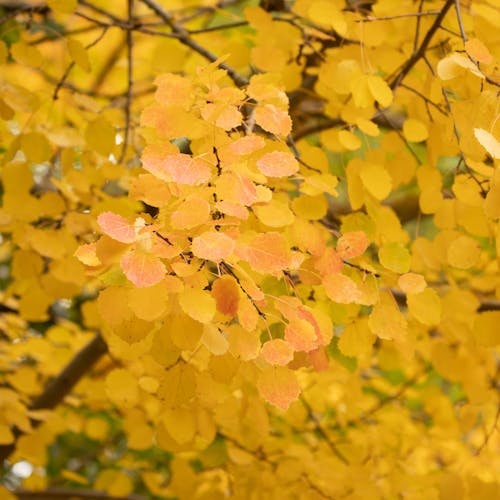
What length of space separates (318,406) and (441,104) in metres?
1.28

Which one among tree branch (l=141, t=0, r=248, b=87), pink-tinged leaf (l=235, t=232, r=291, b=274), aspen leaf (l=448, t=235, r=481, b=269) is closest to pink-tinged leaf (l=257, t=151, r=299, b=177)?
pink-tinged leaf (l=235, t=232, r=291, b=274)

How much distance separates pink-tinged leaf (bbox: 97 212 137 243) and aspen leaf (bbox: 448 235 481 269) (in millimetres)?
837

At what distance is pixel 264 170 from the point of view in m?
1.11

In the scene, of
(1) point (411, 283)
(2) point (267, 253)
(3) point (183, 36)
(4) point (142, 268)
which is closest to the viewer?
(4) point (142, 268)

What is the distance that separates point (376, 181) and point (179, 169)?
0.64 m

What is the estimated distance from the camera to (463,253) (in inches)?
61.4

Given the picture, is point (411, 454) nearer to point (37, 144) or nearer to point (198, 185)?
point (37, 144)

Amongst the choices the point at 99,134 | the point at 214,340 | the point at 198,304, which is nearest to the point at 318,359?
the point at 214,340

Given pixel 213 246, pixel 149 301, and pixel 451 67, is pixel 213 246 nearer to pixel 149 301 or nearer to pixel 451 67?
pixel 149 301

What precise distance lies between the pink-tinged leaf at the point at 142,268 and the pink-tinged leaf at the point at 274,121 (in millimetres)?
345

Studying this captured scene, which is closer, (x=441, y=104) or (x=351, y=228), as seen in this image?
(x=351, y=228)

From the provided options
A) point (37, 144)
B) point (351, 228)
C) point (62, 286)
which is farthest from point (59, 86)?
point (351, 228)

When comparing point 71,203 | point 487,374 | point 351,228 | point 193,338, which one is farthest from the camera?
point 487,374

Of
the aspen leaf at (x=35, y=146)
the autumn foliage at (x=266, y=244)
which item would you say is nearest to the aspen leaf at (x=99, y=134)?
the autumn foliage at (x=266, y=244)
